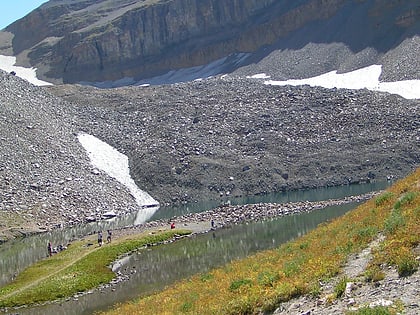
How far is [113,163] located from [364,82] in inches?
1957

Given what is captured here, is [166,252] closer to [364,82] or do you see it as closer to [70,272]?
[70,272]

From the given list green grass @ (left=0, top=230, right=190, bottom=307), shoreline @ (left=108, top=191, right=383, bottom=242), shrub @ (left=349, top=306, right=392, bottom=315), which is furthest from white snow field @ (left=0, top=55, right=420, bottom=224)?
shrub @ (left=349, top=306, right=392, bottom=315)

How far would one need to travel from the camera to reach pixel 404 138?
81.2 metres

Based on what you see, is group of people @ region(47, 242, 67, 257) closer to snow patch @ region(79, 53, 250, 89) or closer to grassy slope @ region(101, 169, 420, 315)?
grassy slope @ region(101, 169, 420, 315)

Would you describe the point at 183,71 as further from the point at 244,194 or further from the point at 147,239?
the point at 147,239

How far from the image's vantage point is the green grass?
35.4 metres

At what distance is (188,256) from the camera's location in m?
42.6

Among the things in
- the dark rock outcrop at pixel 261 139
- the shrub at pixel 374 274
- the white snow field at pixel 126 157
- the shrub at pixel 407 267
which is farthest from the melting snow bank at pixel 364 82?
the shrub at pixel 407 267

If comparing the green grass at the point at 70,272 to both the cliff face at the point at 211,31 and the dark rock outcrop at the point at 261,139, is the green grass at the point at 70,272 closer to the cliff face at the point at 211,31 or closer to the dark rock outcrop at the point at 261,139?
the dark rock outcrop at the point at 261,139

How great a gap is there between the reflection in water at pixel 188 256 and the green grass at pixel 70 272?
1.63m

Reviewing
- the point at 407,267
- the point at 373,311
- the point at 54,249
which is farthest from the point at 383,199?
the point at 54,249

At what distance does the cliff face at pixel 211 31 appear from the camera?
124 meters

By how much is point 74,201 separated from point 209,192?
19110 millimetres

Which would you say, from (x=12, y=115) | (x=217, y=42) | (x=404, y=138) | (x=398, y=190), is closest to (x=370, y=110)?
(x=404, y=138)
